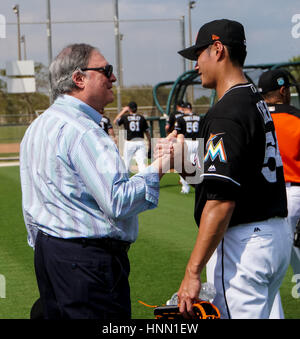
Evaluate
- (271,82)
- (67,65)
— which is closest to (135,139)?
(271,82)

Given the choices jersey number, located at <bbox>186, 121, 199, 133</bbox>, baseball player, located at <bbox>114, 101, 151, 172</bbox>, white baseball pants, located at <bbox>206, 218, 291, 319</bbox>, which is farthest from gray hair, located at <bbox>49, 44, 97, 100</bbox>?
baseball player, located at <bbox>114, 101, 151, 172</bbox>

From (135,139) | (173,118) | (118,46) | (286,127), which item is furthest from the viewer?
(118,46)

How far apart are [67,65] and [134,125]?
1340cm

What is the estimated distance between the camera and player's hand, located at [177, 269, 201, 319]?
8.87 feet

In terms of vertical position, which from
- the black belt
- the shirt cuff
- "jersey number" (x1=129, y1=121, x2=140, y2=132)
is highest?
the shirt cuff

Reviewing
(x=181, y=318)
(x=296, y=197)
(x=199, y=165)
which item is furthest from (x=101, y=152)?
(x=296, y=197)

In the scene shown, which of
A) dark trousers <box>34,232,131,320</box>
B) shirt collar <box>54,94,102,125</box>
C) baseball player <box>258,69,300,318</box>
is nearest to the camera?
dark trousers <box>34,232,131,320</box>

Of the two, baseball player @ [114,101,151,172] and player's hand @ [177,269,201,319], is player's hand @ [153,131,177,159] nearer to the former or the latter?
player's hand @ [177,269,201,319]

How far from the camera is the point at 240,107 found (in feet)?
8.85

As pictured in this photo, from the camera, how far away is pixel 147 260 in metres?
7.19

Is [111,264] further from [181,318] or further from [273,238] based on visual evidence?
[273,238]

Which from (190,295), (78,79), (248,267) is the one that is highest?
(78,79)

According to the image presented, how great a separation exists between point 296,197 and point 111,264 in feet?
8.88

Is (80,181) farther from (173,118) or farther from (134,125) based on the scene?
(134,125)
